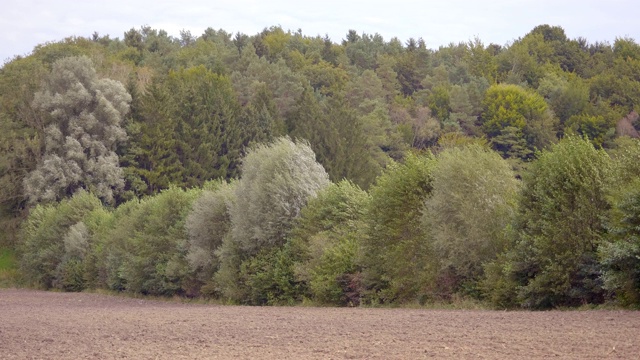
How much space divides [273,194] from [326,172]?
30.4 metres

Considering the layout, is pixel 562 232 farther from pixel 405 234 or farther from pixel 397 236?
pixel 397 236

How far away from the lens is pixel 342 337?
19.9 m

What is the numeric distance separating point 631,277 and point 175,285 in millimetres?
30855

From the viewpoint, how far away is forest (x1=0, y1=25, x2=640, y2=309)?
2802 centimetres

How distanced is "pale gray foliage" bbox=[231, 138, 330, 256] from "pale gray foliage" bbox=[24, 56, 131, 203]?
34853mm

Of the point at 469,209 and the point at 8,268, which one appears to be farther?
the point at 8,268

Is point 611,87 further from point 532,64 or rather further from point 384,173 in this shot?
point 384,173

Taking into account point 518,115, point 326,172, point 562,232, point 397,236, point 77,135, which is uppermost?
point 518,115

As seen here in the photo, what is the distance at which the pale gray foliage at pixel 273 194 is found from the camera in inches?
1662

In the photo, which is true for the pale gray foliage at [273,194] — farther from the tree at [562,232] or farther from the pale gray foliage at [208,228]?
the tree at [562,232]

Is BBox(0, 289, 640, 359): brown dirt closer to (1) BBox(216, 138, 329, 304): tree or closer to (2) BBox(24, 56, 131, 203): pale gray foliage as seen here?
(1) BBox(216, 138, 329, 304): tree

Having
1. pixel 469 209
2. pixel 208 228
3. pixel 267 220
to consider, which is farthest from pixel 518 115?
pixel 469 209

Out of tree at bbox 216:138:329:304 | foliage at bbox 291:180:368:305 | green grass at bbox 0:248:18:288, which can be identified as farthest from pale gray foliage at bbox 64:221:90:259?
foliage at bbox 291:180:368:305

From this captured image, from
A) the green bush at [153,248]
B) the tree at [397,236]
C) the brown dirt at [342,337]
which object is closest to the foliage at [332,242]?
the tree at [397,236]
